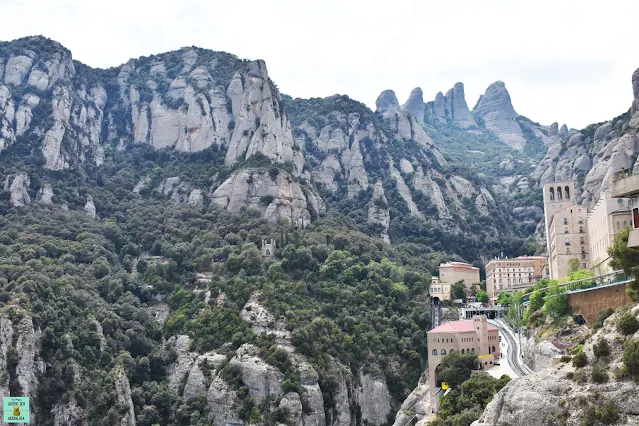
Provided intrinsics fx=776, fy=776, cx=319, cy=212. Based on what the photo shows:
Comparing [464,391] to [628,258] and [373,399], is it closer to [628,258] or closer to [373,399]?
[628,258]

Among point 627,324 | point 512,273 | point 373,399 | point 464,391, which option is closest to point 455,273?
point 512,273

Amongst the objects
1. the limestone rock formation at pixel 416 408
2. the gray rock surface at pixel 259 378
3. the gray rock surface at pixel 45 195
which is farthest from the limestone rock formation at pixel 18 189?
the limestone rock formation at pixel 416 408

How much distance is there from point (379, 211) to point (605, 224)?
262ft

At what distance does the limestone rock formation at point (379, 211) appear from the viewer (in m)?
162

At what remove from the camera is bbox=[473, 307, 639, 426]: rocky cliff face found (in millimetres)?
37375

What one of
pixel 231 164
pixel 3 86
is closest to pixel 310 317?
pixel 231 164

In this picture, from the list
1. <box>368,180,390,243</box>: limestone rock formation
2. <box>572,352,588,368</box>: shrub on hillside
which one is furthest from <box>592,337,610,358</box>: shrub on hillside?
<box>368,180,390,243</box>: limestone rock formation

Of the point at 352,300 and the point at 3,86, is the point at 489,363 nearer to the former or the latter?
the point at 352,300

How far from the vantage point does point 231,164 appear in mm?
155875

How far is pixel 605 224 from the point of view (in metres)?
86.8

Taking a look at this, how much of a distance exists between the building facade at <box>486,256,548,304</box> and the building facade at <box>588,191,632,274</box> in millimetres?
35975

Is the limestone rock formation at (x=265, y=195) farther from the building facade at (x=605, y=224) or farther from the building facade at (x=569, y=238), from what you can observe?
the building facade at (x=605, y=224)

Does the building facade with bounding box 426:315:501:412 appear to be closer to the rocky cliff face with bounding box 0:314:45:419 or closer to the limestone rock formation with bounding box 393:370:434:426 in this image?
the limestone rock formation with bounding box 393:370:434:426

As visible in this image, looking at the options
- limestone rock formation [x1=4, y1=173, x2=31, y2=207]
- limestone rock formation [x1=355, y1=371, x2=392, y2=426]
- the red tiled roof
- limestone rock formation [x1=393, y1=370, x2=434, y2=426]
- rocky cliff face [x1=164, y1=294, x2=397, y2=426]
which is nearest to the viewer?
limestone rock formation [x1=393, y1=370, x2=434, y2=426]
